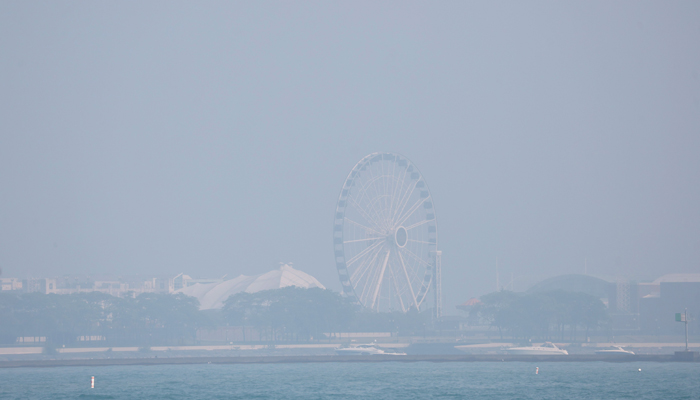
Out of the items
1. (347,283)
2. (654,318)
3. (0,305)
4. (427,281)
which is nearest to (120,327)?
(0,305)

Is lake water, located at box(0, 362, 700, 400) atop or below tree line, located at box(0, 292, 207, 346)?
below

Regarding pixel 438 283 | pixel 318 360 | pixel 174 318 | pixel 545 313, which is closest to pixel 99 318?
pixel 174 318

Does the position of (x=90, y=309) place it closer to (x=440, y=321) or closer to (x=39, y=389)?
(x=440, y=321)

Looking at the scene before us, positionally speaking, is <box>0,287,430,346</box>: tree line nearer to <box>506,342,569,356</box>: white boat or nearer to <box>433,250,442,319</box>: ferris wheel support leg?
<box>433,250,442,319</box>: ferris wheel support leg

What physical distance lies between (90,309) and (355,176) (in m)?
52.8

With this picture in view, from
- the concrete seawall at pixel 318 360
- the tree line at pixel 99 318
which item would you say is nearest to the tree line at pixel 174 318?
the tree line at pixel 99 318

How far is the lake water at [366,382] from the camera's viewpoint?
70250 millimetres

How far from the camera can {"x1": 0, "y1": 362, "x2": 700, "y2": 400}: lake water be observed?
70250 mm

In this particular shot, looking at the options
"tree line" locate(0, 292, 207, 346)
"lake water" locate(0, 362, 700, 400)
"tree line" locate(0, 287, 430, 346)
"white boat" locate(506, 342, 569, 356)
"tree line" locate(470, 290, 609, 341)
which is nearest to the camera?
"lake water" locate(0, 362, 700, 400)

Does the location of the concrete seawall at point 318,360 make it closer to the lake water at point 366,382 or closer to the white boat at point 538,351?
the lake water at point 366,382

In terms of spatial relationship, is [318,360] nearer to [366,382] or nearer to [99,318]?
[366,382]

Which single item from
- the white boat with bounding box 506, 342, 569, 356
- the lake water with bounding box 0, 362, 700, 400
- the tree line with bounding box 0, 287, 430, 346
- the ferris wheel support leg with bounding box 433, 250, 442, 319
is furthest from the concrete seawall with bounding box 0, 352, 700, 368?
the ferris wheel support leg with bounding box 433, 250, 442, 319

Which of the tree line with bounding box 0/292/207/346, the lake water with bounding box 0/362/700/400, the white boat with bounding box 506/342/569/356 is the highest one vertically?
the tree line with bounding box 0/292/207/346

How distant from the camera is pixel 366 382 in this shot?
81562mm
